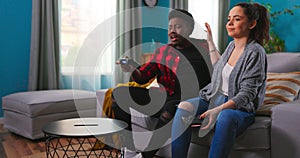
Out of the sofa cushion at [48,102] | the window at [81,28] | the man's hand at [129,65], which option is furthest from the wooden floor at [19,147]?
the window at [81,28]

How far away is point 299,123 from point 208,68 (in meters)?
0.60

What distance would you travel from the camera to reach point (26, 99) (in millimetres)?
2758

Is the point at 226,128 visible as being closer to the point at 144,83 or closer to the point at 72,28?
the point at 144,83

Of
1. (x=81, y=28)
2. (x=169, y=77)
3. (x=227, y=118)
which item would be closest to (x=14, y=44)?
(x=81, y=28)

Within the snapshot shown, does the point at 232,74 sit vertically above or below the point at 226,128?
above

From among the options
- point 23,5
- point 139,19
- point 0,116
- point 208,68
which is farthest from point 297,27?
point 0,116

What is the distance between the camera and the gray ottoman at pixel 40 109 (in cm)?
268

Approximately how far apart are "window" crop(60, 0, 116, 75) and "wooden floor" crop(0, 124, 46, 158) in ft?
3.45

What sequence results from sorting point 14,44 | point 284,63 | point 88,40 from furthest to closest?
point 88,40 < point 14,44 < point 284,63

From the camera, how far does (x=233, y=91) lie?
5.50 feet

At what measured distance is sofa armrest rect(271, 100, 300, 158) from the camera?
167 centimetres

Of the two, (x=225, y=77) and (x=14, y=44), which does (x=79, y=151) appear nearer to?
(x=225, y=77)

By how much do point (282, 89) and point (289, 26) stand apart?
2674mm

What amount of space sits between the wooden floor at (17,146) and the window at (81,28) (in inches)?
A: 41.5
